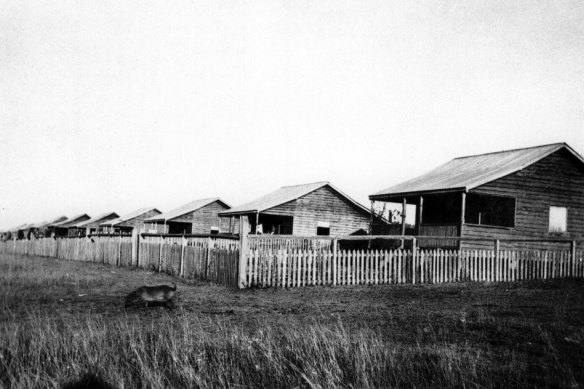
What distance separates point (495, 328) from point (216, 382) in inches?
175

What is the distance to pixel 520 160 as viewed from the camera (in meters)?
23.0

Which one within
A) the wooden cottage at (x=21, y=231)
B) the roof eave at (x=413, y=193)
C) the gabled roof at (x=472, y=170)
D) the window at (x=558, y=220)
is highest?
the gabled roof at (x=472, y=170)

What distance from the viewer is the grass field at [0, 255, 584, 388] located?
5.06 m

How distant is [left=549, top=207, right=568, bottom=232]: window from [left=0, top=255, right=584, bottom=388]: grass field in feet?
43.6

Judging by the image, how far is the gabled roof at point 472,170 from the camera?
21.3 metres

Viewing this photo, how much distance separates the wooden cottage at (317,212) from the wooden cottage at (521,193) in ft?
24.8

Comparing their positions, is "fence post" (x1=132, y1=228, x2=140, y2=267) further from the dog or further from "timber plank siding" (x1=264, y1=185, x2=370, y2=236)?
the dog

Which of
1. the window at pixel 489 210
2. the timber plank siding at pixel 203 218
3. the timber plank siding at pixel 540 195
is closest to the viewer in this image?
the timber plank siding at pixel 540 195

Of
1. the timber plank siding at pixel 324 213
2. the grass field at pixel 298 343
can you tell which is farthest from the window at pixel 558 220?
the grass field at pixel 298 343

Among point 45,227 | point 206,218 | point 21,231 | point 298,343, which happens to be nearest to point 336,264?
point 298,343

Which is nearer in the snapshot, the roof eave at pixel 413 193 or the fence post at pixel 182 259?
the fence post at pixel 182 259

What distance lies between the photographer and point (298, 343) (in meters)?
6.17

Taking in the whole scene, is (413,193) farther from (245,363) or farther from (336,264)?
(245,363)

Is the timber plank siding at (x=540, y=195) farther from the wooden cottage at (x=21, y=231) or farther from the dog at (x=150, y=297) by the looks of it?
the wooden cottage at (x=21, y=231)
